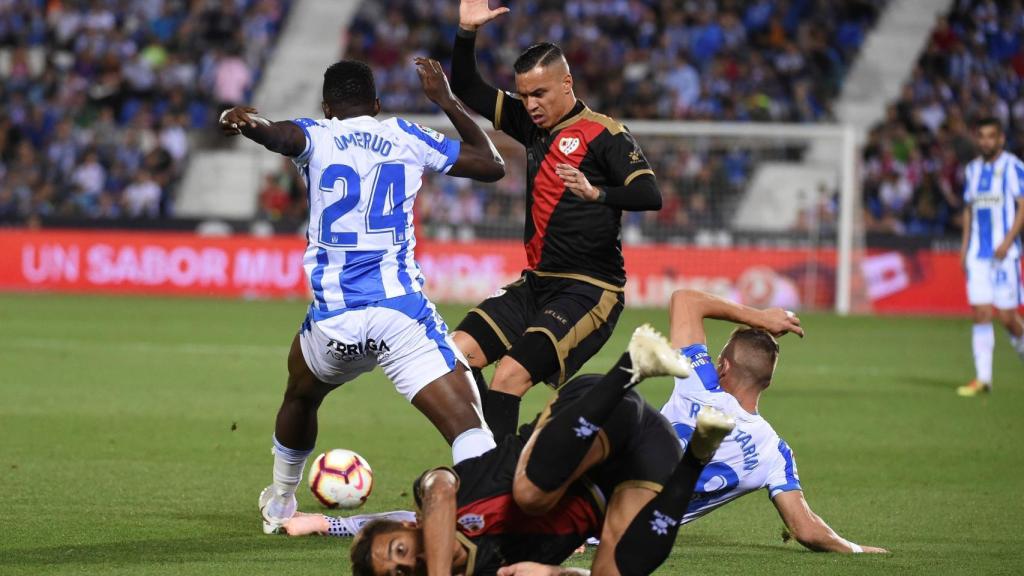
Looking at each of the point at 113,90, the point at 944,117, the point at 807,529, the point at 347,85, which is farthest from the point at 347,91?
the point at 113,90

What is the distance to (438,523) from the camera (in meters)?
5.45

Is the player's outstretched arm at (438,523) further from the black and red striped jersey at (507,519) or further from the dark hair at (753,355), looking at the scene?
the dark hair at (753,355)

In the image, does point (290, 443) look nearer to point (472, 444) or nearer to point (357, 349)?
point (357, 349)

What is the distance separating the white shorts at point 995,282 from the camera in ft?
46.0

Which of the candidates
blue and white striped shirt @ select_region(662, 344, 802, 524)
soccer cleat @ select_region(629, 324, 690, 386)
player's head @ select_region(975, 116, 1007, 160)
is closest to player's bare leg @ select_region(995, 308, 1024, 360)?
player's head @ select_region(975, 116, 1007, 160)

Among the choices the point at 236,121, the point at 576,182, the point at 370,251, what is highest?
the point at 236,121

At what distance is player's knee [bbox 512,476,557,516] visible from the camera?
18.5 feet

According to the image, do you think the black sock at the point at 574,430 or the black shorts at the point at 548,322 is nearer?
the black sock at the point at 574,430

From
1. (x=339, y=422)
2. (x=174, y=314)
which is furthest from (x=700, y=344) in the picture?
(x=174, y=314)

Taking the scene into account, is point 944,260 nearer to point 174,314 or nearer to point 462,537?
point 174,314

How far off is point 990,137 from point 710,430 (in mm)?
9768

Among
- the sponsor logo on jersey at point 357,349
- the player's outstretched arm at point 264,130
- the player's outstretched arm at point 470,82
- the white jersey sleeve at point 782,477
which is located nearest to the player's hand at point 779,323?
the white jersey sleeve at point 782,477

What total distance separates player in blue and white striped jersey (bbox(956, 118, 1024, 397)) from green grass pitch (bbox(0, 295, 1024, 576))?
2.11 ft

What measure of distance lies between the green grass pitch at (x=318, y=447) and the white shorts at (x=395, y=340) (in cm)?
92
